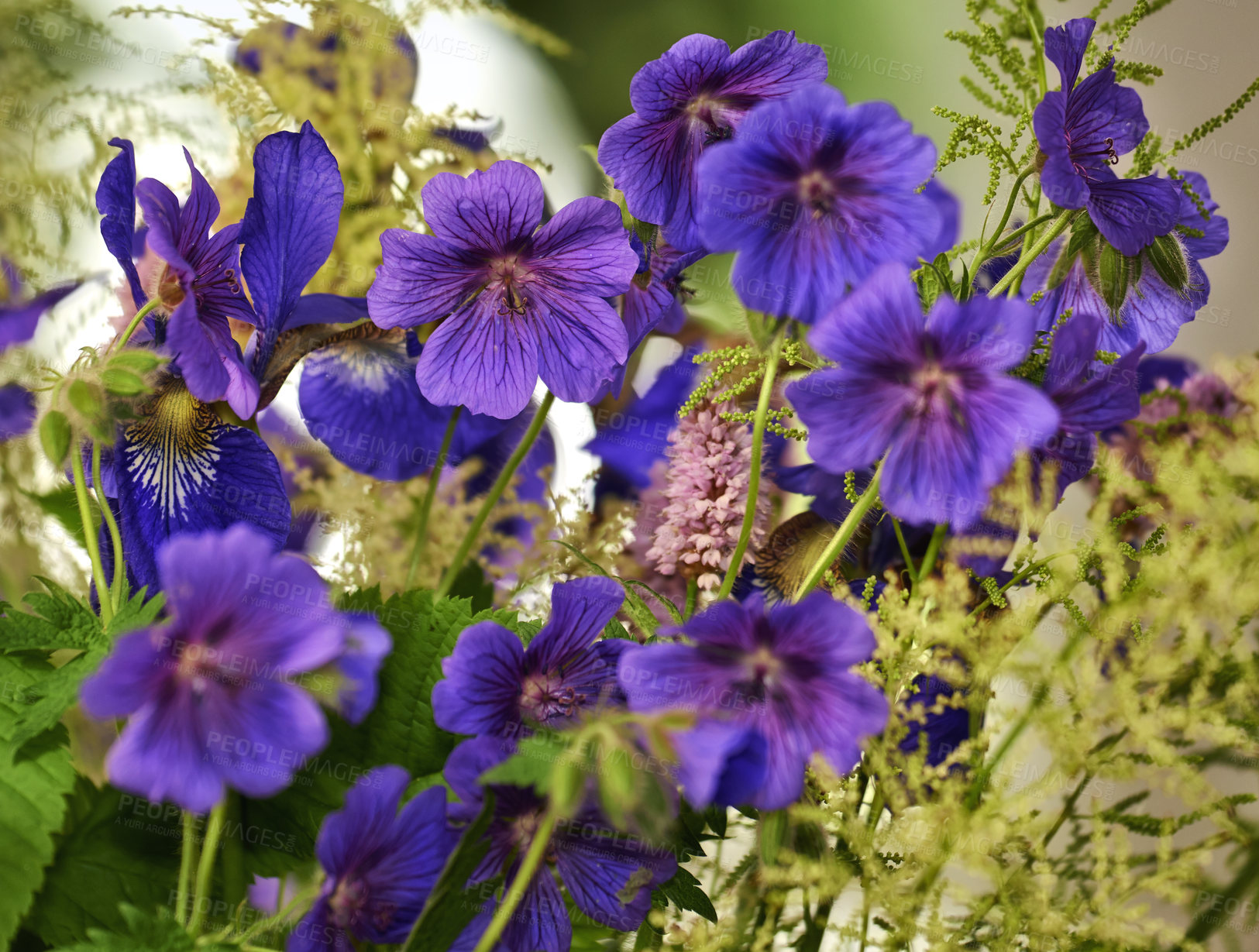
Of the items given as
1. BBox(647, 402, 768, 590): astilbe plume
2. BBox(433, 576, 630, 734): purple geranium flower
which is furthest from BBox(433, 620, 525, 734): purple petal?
BBox(647, 402, 768, 590): astilbe plume

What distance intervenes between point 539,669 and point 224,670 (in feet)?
0.35

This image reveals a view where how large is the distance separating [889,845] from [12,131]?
79cm

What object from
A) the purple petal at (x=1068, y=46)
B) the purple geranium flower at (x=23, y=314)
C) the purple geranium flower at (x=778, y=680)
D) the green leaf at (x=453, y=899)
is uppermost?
the purple petal at (x=1068, y=46)

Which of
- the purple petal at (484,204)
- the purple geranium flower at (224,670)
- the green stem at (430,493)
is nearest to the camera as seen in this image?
the purple geranium flower at (224,670)

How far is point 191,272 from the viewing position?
11.9 inches

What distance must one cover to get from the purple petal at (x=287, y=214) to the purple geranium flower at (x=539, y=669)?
14cm

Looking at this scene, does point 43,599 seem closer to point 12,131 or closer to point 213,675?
point 213,675

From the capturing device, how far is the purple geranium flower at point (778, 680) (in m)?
0.26

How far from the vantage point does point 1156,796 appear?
1.00 meters

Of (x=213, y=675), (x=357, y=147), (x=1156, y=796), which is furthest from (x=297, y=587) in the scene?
(x=1156, y=796)

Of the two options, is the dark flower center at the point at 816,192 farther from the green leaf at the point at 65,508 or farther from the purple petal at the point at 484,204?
the green leaf at the point at 65,508

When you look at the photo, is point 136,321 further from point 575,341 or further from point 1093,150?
point 1093,150

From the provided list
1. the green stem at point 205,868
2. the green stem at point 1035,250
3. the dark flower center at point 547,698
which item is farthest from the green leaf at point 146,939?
the green stem at point 1035,250

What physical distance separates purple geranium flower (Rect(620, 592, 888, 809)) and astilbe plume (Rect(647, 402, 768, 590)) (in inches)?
4.4
